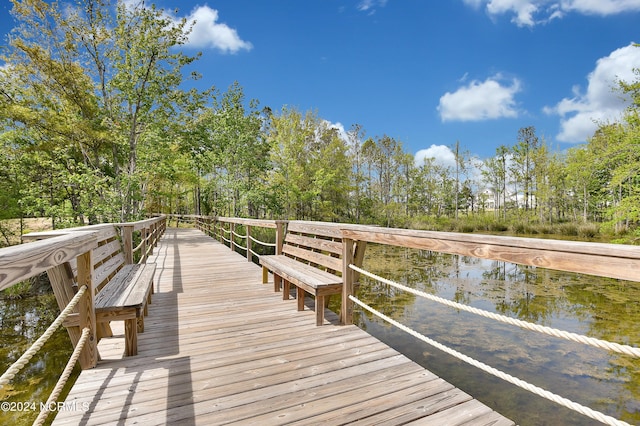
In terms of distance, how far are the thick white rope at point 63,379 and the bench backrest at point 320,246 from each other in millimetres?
2183

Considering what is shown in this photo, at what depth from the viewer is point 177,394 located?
6.81 ft

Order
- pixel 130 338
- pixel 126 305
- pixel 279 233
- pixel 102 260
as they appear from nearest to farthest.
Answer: pixel 126 305, pixel 130 338, pixel 102 260, pixel 279 233

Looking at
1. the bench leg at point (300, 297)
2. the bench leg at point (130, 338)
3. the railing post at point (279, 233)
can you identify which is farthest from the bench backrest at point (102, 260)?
the railing post at point (279, 233)

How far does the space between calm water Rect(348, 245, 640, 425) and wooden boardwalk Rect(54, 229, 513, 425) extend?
255 centimetres

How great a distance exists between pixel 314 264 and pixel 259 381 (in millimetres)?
2190

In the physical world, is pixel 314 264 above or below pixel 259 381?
above

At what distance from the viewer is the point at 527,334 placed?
6.24 meters

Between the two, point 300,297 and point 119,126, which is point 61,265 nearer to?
point 300,297

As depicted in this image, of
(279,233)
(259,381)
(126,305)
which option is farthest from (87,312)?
(279,233)

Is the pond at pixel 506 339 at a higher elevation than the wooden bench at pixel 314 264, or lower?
lower

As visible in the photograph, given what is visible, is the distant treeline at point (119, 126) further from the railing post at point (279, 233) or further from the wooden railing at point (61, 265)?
the wooden railing at point (61, 265)

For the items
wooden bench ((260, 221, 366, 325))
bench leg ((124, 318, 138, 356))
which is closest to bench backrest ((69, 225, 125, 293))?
bench leg ((124, 318, 138, 356))

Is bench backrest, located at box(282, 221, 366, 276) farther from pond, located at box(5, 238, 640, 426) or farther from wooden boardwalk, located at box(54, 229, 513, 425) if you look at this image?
pond, located at box(5, 238, 640, 426)

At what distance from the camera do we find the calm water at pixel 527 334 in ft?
13.6
